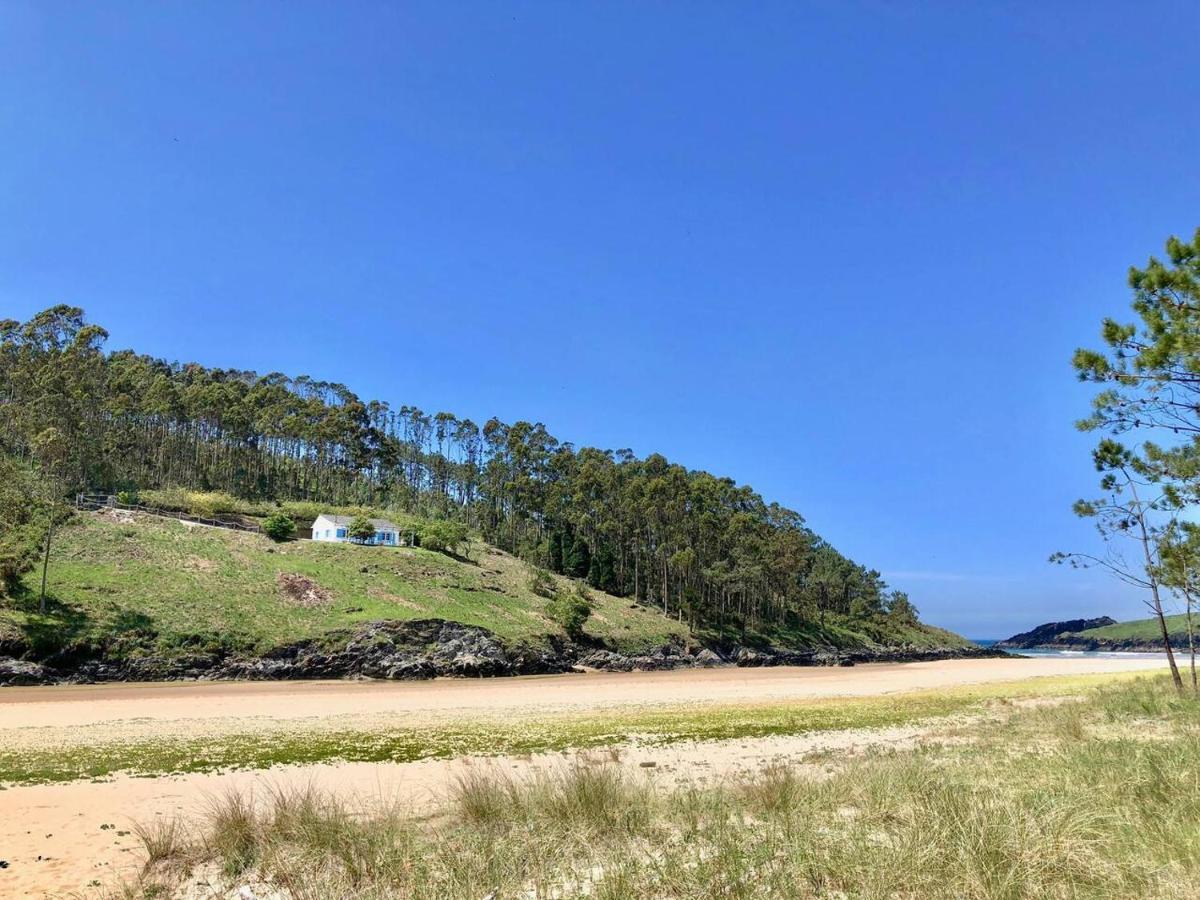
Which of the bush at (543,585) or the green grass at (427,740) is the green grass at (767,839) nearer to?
the green grass at (427,740)

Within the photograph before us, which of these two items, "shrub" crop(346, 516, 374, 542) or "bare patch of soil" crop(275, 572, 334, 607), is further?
"shrub" crop(346, 516, 374, 542)

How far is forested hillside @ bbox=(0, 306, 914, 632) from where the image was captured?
83206mm

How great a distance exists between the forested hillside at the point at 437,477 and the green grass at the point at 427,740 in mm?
58095

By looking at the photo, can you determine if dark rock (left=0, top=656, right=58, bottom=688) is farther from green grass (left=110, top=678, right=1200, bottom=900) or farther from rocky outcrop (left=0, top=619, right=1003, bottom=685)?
green grass (left=110, top=678, right=1200, bottom=900)

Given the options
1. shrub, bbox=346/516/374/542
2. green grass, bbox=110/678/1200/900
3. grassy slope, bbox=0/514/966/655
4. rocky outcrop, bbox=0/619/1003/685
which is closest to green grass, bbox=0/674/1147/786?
green grass, bbox=110/678/1200/900

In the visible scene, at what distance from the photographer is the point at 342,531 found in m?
68.4

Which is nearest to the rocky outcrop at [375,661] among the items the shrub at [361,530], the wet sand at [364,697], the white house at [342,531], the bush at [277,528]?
the wet sand at [364,697]

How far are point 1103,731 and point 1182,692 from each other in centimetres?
1004

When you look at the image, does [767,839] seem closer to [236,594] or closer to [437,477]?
[236,594]

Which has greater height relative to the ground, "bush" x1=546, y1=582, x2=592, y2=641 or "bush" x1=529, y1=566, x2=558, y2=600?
"bush" x1=529, y1=566, x2=558, y2=600

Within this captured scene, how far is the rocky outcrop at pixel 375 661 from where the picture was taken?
1381 inches

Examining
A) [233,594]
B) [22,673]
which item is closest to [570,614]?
[233,594]

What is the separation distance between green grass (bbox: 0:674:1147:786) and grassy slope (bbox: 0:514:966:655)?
74.6 feet

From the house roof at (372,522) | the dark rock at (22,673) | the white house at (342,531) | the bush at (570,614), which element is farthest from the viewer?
the house roof at (372,522)
